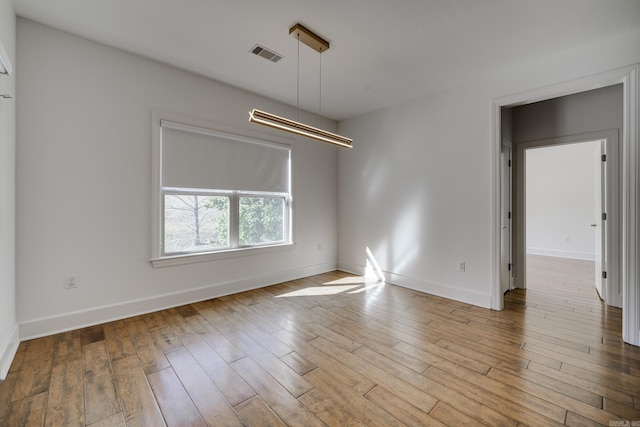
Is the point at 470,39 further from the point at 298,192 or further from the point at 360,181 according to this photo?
the point at 298,192

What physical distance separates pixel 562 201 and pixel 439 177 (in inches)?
201

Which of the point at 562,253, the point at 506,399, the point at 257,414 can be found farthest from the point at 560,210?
the point at 257,414

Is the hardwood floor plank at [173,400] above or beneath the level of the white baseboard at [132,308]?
beneath

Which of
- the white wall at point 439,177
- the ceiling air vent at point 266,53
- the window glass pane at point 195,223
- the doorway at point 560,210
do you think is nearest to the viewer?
the ceiling air vent at point 266,53

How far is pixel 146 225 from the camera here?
122 inches

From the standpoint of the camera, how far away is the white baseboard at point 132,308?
2.53 m

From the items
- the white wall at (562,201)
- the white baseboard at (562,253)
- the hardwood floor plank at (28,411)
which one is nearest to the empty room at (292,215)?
the hardwood floor plank at (28,411)

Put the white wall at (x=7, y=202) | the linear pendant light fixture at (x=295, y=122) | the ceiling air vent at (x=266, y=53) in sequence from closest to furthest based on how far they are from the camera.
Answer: the white wall at (x=7, y=202) < the linear pendant light fixture at (x=295, y=122) < the ceiling air vent at (x=266, y=53)

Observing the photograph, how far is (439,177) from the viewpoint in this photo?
12.6 feet

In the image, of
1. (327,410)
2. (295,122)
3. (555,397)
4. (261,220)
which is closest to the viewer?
(327,410)

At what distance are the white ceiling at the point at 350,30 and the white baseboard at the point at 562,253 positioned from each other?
221 inches

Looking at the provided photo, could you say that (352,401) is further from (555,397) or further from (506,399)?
(555,397)

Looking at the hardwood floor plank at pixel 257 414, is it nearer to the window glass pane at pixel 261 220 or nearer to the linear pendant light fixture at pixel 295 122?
the linear pendant light fixture at pixel 295 122

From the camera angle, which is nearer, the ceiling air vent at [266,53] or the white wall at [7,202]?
the white wall at [7,202]
